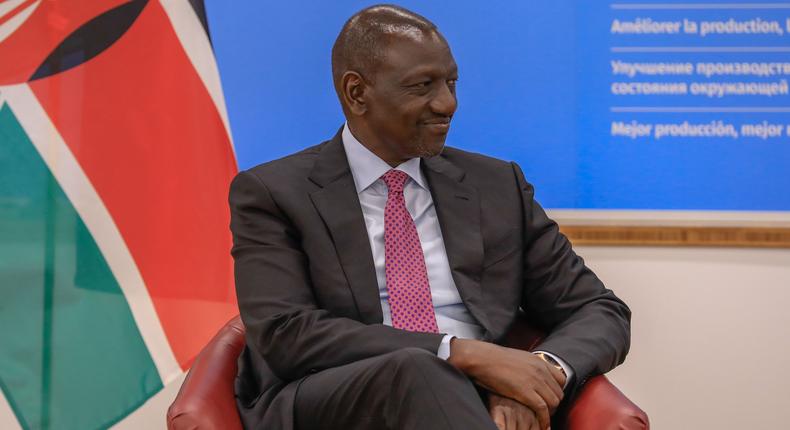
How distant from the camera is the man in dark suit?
2.12 metres

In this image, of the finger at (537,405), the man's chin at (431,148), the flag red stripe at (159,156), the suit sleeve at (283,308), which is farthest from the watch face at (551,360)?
the flag red stripe at (159,156)

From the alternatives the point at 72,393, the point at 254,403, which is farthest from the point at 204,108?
the point at 254,403

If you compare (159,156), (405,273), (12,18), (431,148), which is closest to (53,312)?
(159,156)

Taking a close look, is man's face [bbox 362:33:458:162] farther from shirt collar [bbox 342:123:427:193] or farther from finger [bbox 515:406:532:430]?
finger [bbox 515:406:532:430]

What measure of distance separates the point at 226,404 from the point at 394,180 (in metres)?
0.70

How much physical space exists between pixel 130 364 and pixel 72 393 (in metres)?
0.22

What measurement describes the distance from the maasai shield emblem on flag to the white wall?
1.35 m

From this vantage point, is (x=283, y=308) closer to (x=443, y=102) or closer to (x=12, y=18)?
(x=443, y=102)

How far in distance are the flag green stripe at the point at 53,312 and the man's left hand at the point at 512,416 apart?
164cm

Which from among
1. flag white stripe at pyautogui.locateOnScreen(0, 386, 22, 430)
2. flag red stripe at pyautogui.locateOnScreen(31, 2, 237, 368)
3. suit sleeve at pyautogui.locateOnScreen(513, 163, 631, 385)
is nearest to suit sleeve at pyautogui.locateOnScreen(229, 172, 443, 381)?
suit sleeve at pyautogui.locateOnScreen(513, 163, 631, 385)

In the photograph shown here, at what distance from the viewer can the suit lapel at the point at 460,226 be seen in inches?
95.0

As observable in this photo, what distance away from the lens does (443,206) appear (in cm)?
250

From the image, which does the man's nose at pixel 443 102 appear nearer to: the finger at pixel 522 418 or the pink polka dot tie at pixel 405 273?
the pink polka dot tie at pixel 405 273

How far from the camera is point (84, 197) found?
324 cm
